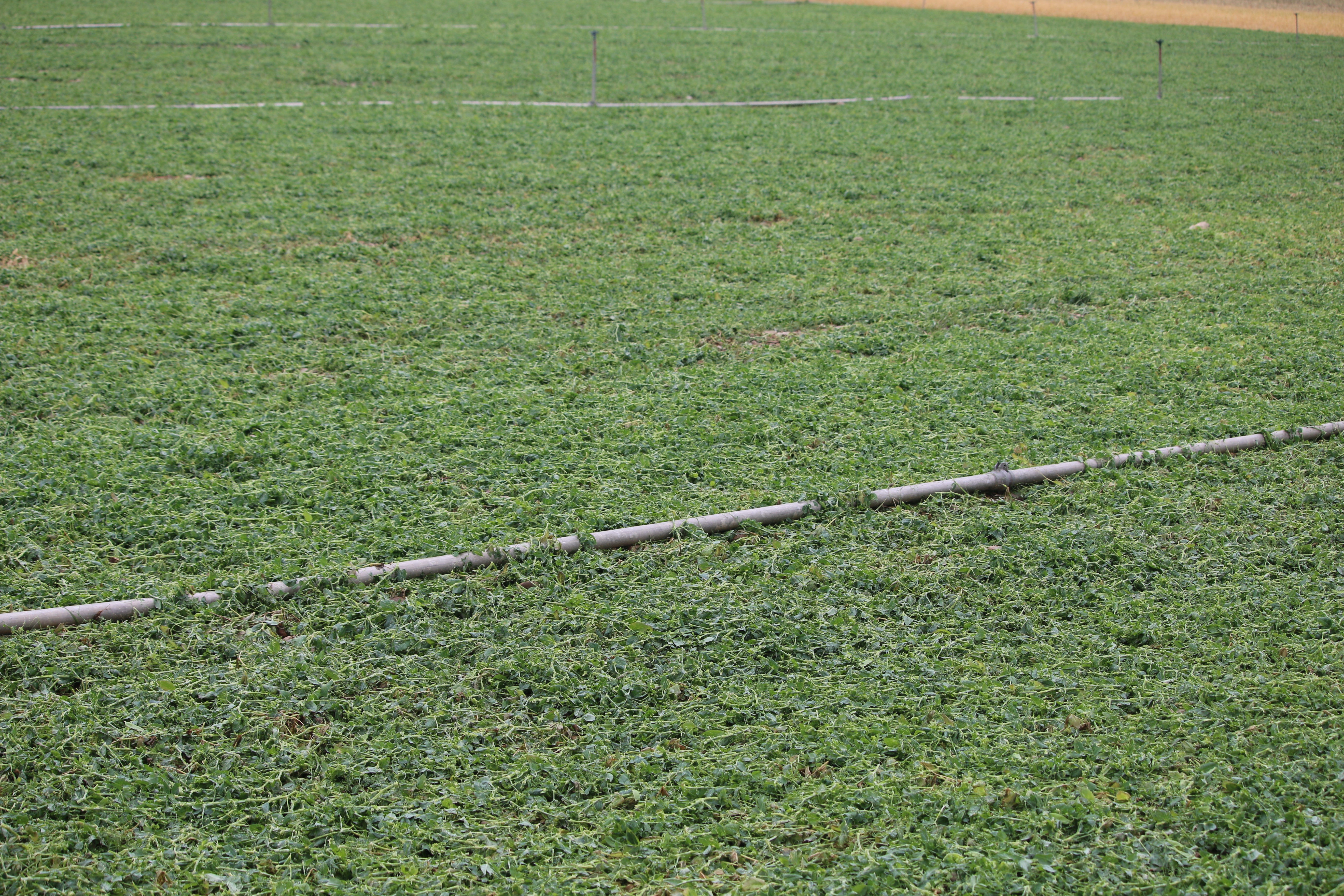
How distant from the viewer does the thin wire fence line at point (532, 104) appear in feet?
38.1

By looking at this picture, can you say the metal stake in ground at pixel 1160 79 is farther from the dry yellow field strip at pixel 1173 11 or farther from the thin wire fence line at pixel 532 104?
the dry yellow field strip at pixel 1173 11

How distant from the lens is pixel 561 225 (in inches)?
316

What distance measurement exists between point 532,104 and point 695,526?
9.90 m

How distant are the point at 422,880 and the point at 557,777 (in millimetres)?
440

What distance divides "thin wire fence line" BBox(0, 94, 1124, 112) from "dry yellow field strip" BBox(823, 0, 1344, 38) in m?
14.4

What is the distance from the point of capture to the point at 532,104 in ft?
41.6

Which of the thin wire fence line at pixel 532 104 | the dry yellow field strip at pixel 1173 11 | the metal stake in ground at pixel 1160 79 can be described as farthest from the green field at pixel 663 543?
the dry yellow field strip at pixel 1173 11

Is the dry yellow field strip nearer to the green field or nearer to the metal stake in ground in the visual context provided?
the metal stake in ground

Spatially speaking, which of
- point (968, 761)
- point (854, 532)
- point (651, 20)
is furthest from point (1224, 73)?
point (968, 761)

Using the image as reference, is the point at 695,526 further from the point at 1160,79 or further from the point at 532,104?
the point at 1160,79

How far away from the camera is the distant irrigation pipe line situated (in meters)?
3.37

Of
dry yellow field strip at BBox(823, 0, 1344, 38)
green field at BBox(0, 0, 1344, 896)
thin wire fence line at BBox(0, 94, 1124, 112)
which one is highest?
dry yellow field strip at BBox(823, 0, 1344, 38)

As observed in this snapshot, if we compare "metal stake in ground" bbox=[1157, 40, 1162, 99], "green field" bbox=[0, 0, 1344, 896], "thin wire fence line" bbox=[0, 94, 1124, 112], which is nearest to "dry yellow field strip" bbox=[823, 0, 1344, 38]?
"metal stake in ground" bbox=[1157, 40, 1162, 99]

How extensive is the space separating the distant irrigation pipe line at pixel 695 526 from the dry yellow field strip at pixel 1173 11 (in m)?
24.1
